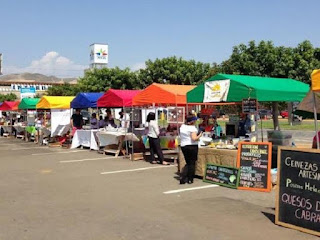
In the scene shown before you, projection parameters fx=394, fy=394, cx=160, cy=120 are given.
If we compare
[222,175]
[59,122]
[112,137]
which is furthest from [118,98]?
[222,175]

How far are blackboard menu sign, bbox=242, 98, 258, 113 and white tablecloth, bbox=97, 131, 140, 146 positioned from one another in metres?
5.47

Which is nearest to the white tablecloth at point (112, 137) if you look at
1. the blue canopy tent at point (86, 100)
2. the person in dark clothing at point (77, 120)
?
the blue canopy tent at point (86, 100)

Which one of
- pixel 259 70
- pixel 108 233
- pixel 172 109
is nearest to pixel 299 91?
pixel 172 109

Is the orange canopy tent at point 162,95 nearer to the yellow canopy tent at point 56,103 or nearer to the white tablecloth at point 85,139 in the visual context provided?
the white tablecloth at point 85,139

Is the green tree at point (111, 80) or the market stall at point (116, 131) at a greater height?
the green tree at point (111, 80)

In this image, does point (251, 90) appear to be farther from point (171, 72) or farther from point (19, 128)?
point (171, 72)

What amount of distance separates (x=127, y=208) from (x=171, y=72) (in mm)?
33224

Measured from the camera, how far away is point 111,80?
42.8 metres

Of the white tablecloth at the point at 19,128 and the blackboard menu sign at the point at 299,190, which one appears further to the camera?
the white tablecloth at the point at 19,128

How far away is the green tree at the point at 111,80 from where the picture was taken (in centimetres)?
4234

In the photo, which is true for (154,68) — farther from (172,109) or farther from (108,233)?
(108,233)

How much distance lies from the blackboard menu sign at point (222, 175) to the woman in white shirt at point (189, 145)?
1.40 feet

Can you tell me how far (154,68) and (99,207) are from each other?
110ft

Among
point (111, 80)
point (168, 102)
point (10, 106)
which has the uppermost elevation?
point (111, 80)
